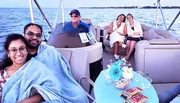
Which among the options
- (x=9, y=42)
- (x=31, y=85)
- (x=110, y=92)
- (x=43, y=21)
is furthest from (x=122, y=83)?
(x=43, y=21)

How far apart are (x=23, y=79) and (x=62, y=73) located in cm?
39

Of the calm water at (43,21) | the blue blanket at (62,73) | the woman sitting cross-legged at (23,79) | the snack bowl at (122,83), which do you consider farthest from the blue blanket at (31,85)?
the calm water at (43,21)

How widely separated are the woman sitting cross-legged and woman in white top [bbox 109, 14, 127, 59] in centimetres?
226

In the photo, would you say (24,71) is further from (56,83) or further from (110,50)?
(110,50)

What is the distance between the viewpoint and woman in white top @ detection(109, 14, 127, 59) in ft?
12.1

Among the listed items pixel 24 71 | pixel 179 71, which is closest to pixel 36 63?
pixel 24 71

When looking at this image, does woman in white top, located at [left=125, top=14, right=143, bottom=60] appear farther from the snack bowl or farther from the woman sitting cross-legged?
the woman sitting cross-legged

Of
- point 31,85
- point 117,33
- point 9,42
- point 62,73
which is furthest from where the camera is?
point 117,33

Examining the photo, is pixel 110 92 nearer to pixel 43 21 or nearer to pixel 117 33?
pixel 117 33

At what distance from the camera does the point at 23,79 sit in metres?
1.41

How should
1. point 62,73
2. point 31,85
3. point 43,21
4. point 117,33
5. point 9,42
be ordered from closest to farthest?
point 31,85 → point 9,42 → point 62,73 → point 117,33 → point 43,21

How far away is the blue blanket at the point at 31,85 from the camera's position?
1.37 m

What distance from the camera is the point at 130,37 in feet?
12.3

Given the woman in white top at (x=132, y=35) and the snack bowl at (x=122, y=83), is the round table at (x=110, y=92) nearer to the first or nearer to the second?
the snack bowl at (x=122, y=83)
